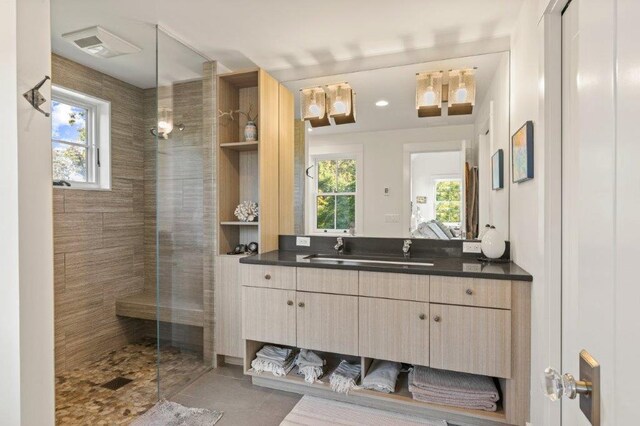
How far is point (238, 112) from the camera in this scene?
118 inches

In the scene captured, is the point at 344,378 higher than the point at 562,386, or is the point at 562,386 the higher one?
the point at 562,386

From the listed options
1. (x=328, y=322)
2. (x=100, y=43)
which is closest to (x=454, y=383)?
(x=328, y=322)

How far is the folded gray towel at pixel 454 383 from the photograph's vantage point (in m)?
2.00

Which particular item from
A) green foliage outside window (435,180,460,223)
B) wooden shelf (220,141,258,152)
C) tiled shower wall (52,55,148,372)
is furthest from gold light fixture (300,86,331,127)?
tiled shower wall (52,55,148,372)

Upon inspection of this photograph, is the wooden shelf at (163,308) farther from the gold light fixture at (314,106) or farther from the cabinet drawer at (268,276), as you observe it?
the gold light fixture at (314,106)

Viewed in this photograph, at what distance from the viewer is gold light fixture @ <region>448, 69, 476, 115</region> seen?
251cm

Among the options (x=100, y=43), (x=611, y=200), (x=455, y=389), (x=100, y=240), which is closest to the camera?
(x=611, y=200)

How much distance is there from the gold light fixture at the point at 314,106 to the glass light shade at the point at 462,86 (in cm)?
98

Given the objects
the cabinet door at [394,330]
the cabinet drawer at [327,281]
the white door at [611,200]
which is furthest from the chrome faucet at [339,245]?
the white door at [611,200]

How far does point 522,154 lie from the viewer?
184cm

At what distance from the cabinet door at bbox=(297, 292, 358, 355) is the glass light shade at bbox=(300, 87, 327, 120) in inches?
58.6

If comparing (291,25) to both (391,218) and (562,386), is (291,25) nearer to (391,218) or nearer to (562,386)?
(391,218)

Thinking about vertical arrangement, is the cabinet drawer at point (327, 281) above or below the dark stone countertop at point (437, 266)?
below

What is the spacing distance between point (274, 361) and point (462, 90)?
7.76 ft
